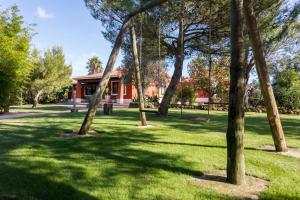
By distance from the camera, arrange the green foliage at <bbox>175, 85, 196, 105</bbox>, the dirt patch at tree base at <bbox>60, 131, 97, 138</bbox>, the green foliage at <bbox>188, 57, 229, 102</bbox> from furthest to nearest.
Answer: the green foliage at <bbox>188, 57, 229, 102</bbox>
the green foliage at <bbox>175, 85, 196, 105</bbox>
the dirt patch at tree base at <bbox>60, 131, 97, 138</bbox>

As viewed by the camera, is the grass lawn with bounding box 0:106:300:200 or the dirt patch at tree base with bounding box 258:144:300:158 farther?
the dirt patch at tree base with bounding box 258:144:300:158

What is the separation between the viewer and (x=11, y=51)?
13.0 metres

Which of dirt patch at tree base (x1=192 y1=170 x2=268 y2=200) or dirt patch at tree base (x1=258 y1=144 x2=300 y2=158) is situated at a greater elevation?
dirt patch at tree base (x1=258 y1=144 x2=300 y2=158)

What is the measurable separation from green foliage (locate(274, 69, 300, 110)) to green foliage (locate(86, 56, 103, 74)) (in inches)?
1578

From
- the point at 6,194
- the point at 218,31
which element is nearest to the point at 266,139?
the point at 6,194

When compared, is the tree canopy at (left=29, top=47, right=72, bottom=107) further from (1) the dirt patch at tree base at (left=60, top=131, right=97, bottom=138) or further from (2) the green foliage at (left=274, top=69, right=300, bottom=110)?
(2) the green foliage at (left=274, top=69, right=300, bottom=110)

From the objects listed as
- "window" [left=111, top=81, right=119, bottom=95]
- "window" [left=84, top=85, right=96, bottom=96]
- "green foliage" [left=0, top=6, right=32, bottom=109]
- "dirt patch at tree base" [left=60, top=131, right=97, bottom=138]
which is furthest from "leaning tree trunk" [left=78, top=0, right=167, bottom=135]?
"window" [left=84, top=85, right=96, bottom=96]

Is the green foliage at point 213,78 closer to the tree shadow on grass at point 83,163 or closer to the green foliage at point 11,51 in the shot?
the green foliage at point 11,51

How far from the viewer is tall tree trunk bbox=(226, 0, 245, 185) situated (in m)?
4.20

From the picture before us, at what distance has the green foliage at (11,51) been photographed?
42.3ft

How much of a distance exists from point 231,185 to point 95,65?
56.1 m

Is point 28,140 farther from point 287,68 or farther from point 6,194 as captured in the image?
point 287,68

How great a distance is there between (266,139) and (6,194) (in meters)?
6.78

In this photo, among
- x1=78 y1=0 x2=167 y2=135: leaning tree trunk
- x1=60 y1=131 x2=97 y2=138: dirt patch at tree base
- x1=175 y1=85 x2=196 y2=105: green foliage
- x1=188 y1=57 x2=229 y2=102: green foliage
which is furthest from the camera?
x1=188 y1=57 x2=229 y2=102: green foliage
